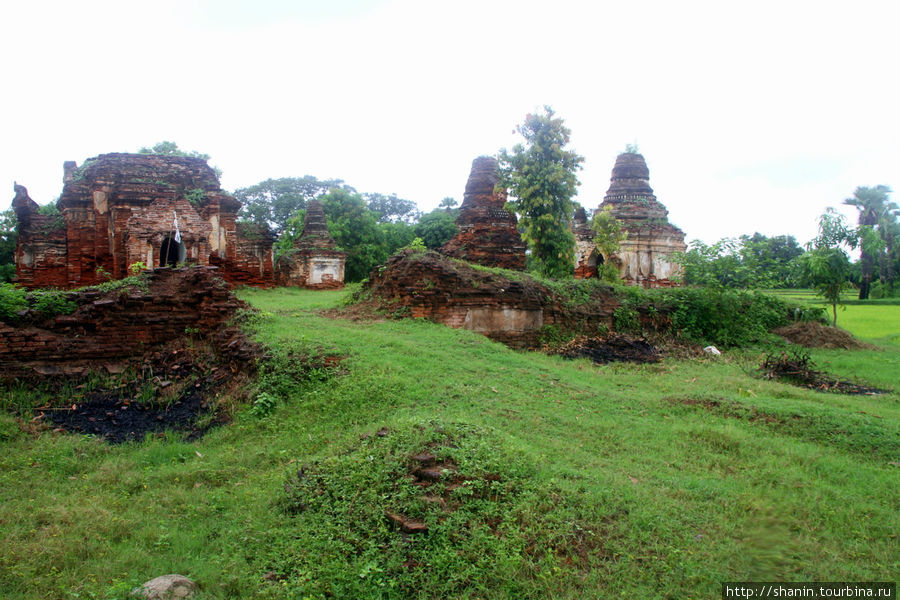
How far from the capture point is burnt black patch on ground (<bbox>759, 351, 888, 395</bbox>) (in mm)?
9328

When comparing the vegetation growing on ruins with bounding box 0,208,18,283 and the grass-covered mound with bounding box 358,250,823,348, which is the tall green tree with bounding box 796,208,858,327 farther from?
the vegetation growing on ruins with bounding box 0,208,18,283

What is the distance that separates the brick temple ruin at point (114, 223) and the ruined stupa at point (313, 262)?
14.6 feet

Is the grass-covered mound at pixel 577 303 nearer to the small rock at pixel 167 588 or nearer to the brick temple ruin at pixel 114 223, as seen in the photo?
the small rock at pixel 167 588

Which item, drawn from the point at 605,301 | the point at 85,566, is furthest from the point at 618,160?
the point at 85,566

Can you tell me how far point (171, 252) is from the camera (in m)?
18.2

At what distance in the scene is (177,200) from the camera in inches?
696

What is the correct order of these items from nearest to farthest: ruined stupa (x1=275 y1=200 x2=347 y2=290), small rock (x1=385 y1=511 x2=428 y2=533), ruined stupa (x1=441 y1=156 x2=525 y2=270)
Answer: small rock (x1=385 y1=511 x2=428 y2=533), ruined stupa (x1=441 y1=156 x2=525 y2=270), ruined stupa (x1=275 y1=200 x2=347 y2=290)

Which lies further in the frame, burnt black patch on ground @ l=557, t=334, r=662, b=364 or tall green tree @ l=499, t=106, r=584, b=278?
tall green tree @ l=499, t=106, r=584, b=278

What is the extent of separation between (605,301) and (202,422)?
10.2m

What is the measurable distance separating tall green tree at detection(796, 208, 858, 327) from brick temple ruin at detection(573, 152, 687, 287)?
435 centimetres

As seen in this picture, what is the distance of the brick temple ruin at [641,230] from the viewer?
70.0 ft

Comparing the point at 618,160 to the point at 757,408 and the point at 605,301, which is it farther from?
the point at 757,408

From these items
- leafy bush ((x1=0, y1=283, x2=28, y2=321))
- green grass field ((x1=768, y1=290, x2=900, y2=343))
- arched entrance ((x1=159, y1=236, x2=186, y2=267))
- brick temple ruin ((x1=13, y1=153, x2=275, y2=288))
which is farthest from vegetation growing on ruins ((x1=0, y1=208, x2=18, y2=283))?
green grass field ((x1=768, y1=290, x2=900, y2=343))

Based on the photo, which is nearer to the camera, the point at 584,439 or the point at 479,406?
the point at 584,439
